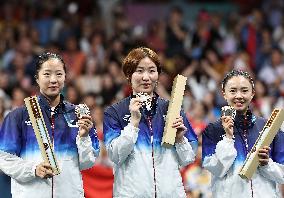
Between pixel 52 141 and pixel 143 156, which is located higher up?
pixel 52 141

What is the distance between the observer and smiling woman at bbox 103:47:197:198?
26.6ft

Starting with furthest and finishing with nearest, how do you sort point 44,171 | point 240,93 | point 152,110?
point 240,93
point 152,110
point 44,171

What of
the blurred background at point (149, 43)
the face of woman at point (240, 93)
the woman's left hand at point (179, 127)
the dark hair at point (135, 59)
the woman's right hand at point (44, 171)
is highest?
the blurred background at point (149, 43)

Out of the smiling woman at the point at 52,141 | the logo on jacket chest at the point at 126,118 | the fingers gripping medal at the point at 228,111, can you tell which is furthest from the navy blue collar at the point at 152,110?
the fingers gripping medal at the point at 228,111

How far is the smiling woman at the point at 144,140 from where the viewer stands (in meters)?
8.12

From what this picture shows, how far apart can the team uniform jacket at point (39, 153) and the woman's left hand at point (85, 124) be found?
3.5 inches

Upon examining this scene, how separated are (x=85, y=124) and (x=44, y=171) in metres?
0.55

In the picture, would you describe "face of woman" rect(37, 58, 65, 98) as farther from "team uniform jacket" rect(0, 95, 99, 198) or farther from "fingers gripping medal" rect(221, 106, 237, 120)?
"fingers gripping medal" rect(221, 106, 237, 120)

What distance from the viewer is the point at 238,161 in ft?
27.7

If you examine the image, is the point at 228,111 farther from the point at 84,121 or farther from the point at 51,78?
the point at 51,78

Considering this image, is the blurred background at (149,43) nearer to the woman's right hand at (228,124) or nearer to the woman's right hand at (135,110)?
the woman's right hand at (228,124)

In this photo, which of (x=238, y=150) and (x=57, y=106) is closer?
(x=57, y=106)

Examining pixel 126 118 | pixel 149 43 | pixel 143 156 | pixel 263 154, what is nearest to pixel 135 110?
pixel 126 118

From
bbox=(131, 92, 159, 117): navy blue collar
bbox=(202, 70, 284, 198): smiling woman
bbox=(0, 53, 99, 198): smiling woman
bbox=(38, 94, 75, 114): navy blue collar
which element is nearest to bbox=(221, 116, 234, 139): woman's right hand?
bbox=(202, 70, 284, 198): smiling woman
